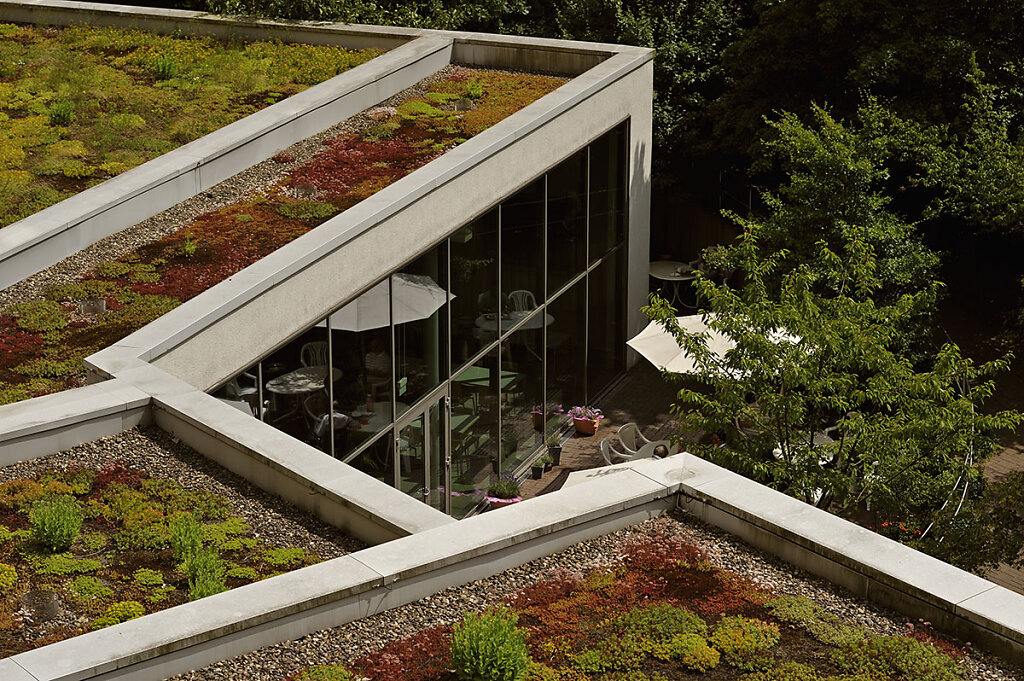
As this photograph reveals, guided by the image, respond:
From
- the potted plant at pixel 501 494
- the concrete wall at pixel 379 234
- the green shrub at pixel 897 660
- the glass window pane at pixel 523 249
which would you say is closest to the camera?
the green shrub at pixel 897 660

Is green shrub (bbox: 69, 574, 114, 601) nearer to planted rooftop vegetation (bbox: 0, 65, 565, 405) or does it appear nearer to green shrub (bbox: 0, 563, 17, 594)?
green shrub (bbox: 0, 563, 17, 594)

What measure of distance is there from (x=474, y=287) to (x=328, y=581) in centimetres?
992

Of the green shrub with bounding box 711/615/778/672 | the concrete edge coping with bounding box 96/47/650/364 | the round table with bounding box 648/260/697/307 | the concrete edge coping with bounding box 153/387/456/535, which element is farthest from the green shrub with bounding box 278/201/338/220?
the round table with bounding box 648/260/697/307

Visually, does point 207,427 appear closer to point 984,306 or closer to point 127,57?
point 127,57

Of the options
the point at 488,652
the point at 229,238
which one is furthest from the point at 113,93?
the point at 488,652

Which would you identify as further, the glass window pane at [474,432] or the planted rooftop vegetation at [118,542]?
the glass window pane at [474,432]

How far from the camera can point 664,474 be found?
9461 millimetres

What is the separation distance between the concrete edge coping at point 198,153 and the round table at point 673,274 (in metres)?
8.31

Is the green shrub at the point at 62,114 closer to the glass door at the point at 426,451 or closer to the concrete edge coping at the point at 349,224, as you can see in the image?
the concrete edge coping at the point at 349,224

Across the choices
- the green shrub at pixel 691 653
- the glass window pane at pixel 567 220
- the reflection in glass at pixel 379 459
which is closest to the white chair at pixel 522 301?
the glass window pane at pixel 567 220

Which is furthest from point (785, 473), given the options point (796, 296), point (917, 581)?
point (917, 581)

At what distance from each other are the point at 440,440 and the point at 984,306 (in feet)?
47.7

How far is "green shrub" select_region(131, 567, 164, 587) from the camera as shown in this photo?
8.37 meters

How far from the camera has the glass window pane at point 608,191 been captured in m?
20.8
